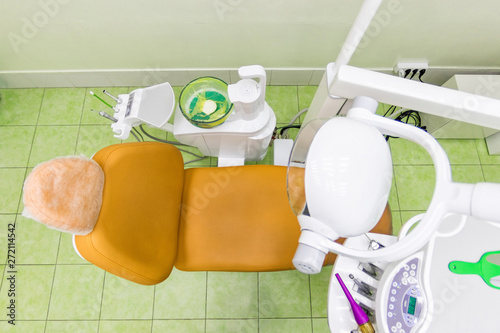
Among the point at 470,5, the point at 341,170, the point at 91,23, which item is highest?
the point at 470,5

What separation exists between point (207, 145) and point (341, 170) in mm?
930

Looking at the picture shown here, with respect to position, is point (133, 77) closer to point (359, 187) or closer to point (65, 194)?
point (65, 194)

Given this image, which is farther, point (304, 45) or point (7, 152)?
point (7, 152)

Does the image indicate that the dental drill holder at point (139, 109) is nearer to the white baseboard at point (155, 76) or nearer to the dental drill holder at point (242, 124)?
the dental drill holder at point (242, 124)

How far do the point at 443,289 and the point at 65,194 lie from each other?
915 millimetres

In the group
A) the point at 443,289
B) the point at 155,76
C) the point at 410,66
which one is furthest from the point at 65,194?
the point at 410,66

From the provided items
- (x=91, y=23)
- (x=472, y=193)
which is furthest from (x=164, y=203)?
(x=91, y=23)

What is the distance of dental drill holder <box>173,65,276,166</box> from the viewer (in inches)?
39.3

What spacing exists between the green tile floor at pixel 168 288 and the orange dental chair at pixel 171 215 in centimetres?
57

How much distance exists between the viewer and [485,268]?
0.65 m

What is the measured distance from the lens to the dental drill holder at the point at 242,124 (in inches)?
39.3

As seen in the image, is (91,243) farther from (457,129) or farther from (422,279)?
(457,129)

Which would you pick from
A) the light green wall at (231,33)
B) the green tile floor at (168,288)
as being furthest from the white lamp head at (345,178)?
the green tile floor at (168,288)

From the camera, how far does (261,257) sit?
1105mm
